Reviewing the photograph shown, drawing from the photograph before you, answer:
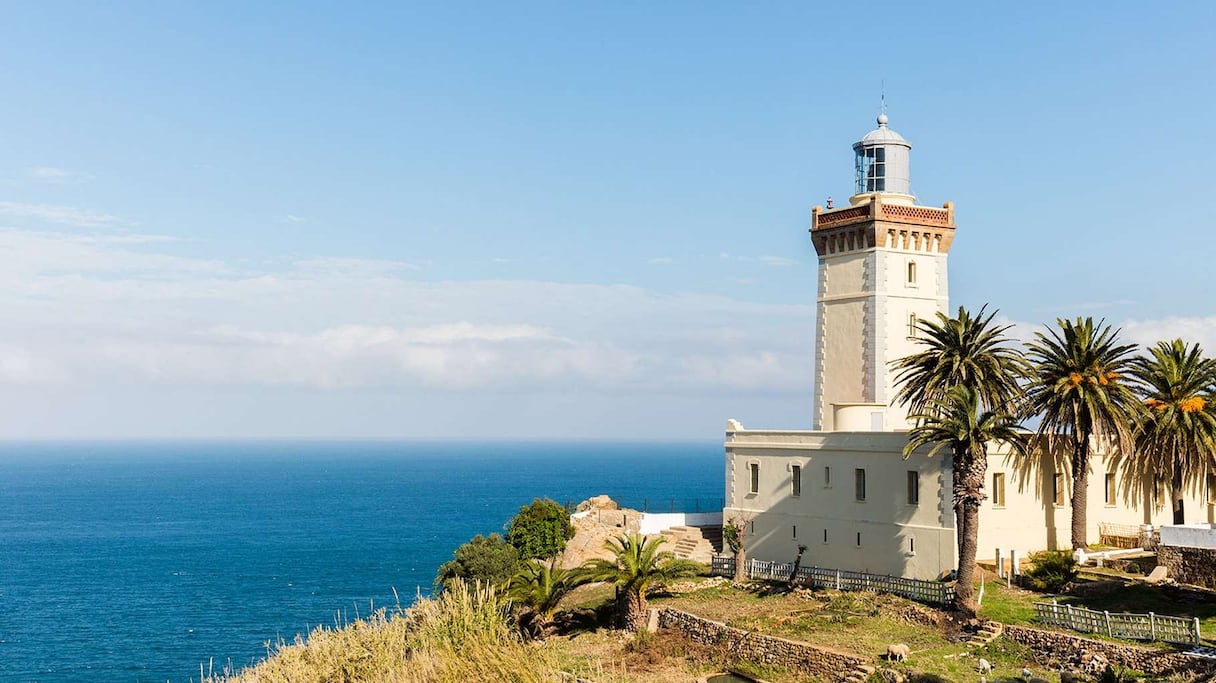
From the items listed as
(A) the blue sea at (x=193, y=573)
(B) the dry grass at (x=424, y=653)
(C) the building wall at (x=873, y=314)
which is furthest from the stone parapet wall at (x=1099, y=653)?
(A) the blue sea at (x=193, y=573)

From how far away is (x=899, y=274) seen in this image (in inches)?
1785

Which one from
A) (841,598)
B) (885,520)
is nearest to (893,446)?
(885,520)

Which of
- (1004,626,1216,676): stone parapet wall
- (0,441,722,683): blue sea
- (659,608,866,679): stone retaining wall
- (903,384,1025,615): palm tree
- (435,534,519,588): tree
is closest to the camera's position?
(1004,626,1216,676): stone parapet wall

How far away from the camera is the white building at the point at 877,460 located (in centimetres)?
3866

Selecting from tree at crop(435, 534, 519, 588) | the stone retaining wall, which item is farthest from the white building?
tree at crop(435, 534, 519, 588)

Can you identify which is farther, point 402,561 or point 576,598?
point 402,561

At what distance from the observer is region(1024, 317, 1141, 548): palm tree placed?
3634cm

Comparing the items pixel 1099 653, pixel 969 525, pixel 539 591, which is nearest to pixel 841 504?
pixel 969 525

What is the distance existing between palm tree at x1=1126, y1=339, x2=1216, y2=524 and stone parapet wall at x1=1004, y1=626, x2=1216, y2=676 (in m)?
9.82

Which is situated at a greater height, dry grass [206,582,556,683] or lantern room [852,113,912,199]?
lantern room [852,113,912,199]

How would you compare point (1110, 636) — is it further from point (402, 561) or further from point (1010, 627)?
point (402, 561)

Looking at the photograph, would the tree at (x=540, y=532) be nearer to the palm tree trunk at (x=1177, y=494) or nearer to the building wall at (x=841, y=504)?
the building wall at (x=841, y=504)

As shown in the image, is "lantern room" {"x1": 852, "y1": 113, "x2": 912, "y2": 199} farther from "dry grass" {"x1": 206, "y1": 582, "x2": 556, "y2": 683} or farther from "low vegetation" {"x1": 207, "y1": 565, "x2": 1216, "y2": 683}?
"dry grass" {"x1": 206, "y1": 582, "x2": 556, "y2": 683}

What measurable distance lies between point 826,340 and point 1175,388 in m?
13.7
